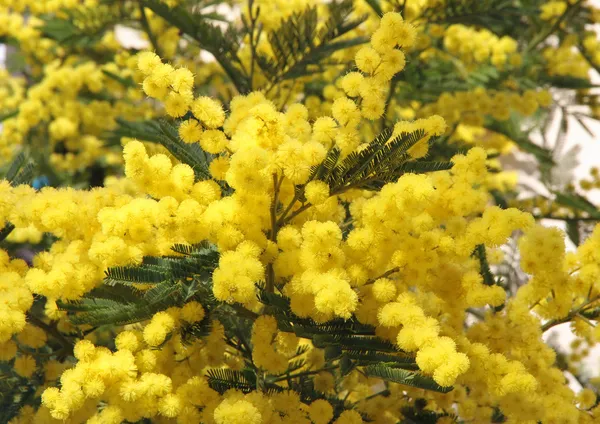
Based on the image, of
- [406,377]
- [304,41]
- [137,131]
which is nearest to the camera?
[406,377]

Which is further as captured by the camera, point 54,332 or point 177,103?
point 54,332

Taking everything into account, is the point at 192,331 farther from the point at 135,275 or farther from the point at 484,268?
the point at 484,268

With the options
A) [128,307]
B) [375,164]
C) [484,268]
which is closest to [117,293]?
[128,307]

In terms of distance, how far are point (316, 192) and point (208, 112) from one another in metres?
0.23

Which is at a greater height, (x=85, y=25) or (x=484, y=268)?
(x=85, y=25)

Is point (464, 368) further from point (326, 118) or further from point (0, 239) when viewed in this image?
point (0, 239)

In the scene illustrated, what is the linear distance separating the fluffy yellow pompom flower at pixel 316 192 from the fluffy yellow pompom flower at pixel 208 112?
195 mm

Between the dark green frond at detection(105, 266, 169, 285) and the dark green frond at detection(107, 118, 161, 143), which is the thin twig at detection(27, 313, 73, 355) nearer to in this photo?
the dark green frond at detection(105, 266, 169, 285)

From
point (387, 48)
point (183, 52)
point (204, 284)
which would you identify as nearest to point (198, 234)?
point (204, 284)

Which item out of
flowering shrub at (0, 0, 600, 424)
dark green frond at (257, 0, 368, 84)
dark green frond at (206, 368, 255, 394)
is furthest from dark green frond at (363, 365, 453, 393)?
dark green frond at (257, 0, 368, 84)

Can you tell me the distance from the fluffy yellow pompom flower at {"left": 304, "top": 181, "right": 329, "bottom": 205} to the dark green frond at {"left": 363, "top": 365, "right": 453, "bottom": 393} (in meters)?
0.29

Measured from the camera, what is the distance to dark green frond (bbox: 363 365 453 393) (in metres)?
1.09

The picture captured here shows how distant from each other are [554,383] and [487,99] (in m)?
1.21

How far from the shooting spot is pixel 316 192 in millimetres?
1133
